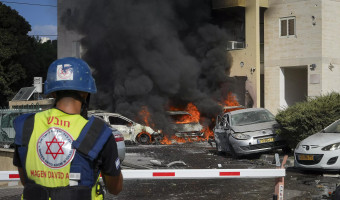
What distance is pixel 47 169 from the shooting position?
248 cm

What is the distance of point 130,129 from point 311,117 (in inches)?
384

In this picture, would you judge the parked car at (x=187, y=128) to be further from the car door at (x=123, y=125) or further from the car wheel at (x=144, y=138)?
the car door at (x=123, y=125)

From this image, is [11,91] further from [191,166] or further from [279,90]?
[191,166]

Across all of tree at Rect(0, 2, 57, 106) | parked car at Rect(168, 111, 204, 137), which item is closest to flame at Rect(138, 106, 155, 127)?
parked car at Rect(168, 111, 204, 137)

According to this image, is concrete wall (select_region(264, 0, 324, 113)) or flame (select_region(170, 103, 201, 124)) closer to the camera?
flame (select_region(170, 103, 201, 124))

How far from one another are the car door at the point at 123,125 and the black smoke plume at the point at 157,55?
4510mm

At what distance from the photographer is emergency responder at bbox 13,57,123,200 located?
246 cm

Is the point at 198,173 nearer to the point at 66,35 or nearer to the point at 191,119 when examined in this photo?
the point at 191,119

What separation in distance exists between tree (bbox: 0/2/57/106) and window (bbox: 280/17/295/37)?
19.9 metres

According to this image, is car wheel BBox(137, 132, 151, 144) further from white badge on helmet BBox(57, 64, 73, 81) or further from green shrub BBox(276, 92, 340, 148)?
white badge on helmet BBox(57, 64, 73, 81)

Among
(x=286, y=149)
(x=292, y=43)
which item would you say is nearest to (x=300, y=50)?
(x=292, y=43)

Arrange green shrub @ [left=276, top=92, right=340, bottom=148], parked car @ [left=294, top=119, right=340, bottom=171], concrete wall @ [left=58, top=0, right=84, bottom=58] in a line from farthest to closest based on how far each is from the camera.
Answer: concrete wall @ [left=58, top=0, right=84, bottom=58]
green shrub @ [left=276, top=92, right=340, bottom=148]
parked car @ [left=294, top=119, right=340, bottom=171]

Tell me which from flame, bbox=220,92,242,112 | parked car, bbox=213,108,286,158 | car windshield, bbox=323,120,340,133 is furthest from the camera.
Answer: flame, bbox=220,92,242,112

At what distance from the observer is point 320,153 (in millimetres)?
11578
